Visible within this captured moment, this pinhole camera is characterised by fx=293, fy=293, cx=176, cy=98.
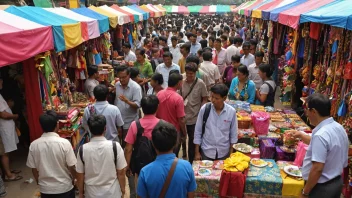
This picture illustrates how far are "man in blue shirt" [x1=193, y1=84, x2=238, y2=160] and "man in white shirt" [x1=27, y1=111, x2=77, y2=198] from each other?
157 centimetres

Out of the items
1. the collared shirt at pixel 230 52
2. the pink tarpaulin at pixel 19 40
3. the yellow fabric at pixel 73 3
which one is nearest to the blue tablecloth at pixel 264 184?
the pink tarpaulin at pixel 19 40

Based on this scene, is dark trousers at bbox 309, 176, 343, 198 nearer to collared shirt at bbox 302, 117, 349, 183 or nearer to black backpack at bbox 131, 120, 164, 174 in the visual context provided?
collared shirt at bbox 302, 117, 349, 183

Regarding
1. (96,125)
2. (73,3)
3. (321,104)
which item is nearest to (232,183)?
(321,104)

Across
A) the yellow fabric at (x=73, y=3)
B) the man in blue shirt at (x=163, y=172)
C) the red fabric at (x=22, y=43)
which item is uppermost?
the yellow fabric at (x=73, y=3)

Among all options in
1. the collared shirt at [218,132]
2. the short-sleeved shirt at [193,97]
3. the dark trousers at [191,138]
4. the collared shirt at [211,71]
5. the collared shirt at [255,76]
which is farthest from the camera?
the collared shirt at [255,76]

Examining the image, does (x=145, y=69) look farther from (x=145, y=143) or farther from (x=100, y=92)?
(x=145, y=143)

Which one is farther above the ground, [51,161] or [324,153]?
[324,153]

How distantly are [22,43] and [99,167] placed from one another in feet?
6.18


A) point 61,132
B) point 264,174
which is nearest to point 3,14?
point 61,132

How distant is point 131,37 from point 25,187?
1109cm

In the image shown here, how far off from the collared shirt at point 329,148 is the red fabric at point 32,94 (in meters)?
3.95

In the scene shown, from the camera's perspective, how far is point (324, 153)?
2543 mm

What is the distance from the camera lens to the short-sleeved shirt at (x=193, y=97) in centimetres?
466

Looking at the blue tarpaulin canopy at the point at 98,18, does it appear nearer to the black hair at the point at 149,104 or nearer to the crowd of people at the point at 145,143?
the crowd of people at the point at 145,143
